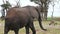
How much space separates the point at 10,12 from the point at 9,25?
1.70 feet

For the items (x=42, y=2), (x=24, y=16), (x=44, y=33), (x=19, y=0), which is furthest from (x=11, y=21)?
(x=19, y=0)

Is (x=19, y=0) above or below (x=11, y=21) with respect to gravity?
below

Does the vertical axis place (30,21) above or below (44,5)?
above

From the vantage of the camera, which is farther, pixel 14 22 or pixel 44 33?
pixel 44 33

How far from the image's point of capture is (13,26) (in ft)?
31.6

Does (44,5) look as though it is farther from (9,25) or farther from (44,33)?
(9,25)

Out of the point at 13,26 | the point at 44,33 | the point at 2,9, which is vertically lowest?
the point at 2,9

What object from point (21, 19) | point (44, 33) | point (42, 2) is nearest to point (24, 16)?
point (21, 19)

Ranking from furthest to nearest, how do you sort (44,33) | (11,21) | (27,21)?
(44,33), (27,21), (11,21)

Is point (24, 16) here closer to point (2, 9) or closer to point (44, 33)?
point (44, 33)

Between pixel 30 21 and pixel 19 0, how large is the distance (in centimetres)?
4140

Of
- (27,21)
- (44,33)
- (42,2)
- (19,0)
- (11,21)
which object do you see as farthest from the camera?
(19,0)

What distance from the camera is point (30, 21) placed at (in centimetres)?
1045

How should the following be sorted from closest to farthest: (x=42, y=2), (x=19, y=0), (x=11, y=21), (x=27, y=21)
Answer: (x=11, y=21) → (x=27, y=21) → (x=42, y=2) → (x=19, y=0)
